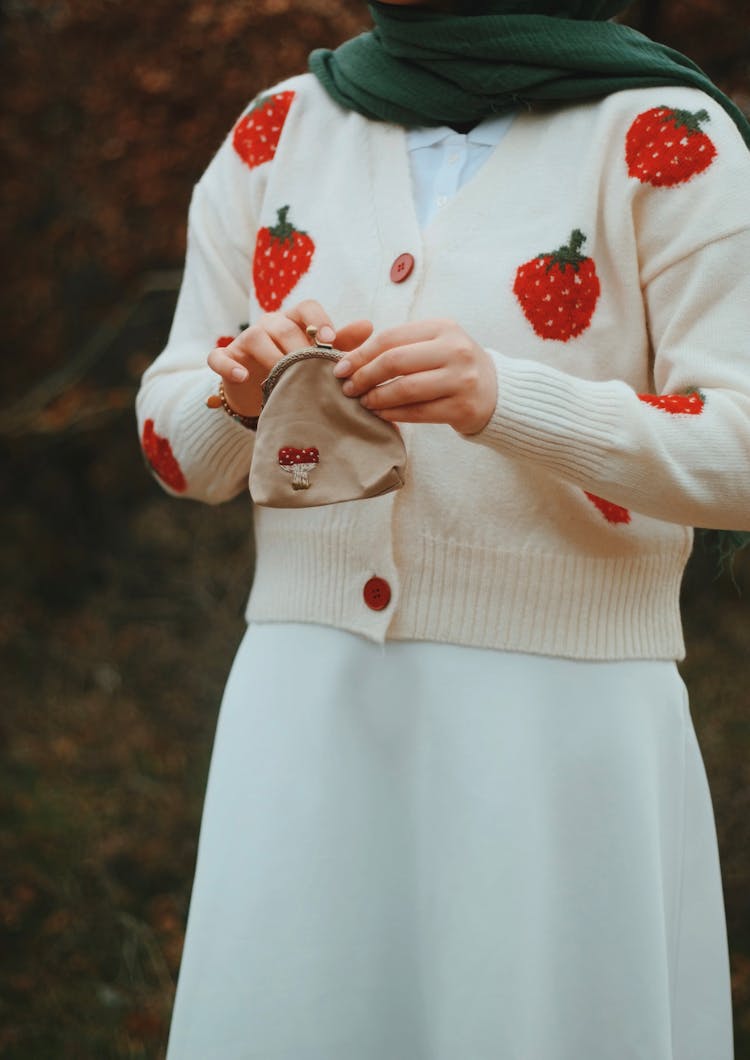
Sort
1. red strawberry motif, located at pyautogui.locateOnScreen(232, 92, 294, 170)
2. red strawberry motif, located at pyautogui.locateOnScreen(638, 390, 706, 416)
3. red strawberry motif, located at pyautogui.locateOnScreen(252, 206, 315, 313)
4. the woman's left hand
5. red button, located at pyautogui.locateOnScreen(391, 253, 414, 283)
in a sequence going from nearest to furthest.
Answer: the woman's left hand → red strawberry motif, located at pyautogui.locateOnScreen(638, 390, 706, 416) → red button, located at pyautogui.locateOnScreen(391, 253, 414, 283) → red strawberry motif, located at pyautogui.locateOnScreen(252, 206, 315, 313) → red strawberry motif, located at pyautogui.locateOnScreen(232, 92, 294, 170)

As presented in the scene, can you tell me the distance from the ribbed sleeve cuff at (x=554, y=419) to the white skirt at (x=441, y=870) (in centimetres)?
27

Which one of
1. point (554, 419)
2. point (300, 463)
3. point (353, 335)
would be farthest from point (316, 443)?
point (554, 419)

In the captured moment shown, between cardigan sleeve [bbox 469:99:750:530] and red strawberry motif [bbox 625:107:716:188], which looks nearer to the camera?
cardigan sleeve [bbox 469:99:750:530]

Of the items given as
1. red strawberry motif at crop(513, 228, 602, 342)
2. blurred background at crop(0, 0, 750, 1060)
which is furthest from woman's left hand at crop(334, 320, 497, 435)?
blurred background at crop(0, 0, 750, 1060)

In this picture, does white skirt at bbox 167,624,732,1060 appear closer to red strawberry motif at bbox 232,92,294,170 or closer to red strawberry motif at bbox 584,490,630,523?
red strawberry motif at bbox 584,490,630,523

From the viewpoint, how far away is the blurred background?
11.0ft

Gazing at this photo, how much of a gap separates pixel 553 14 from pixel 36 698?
303 centimetres

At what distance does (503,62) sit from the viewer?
1.66m

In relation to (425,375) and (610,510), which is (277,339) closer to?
(425,375)

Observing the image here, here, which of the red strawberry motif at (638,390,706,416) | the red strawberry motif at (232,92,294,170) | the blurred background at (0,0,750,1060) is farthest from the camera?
the blurred background at (0,0,750,1060)

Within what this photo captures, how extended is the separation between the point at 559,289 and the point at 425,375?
0.29 meters

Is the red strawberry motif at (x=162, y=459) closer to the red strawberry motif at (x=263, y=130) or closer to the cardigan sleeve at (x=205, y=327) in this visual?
the cardigan sleeve at (x=205, y=327)

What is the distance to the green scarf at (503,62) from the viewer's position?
163 cm

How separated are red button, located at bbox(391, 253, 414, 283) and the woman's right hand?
129mm
